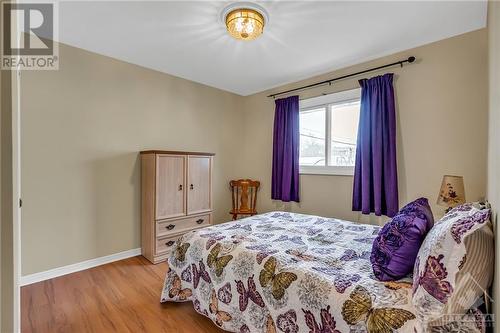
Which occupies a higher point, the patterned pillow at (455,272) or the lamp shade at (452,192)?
the lamp shade at (452,192)

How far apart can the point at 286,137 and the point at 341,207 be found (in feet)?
4.28

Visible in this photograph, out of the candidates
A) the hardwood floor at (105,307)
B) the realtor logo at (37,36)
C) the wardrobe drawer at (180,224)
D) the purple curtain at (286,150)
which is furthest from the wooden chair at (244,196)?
the realtor logo at (37,36)

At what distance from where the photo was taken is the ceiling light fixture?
1.97m

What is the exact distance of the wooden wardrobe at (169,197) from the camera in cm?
291

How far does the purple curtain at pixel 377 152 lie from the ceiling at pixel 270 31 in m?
0.46

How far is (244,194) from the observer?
4.03 meters

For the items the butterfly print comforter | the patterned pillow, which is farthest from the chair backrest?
the patterned pillow

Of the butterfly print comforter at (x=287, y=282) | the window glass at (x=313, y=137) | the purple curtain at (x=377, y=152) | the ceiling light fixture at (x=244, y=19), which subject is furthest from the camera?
the window glass at (x=313, y=137)

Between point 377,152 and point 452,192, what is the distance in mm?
821

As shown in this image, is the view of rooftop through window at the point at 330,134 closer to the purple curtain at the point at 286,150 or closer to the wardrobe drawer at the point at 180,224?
the purple curtain at the point at 286,150

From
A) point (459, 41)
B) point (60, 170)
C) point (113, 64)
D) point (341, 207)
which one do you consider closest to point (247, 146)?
point (341, 207)

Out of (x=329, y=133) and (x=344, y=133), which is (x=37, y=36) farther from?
(x=344, y=133)

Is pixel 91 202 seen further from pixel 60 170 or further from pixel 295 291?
pixel 295 291

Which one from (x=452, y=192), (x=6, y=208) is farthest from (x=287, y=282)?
(x=452, y=192)
